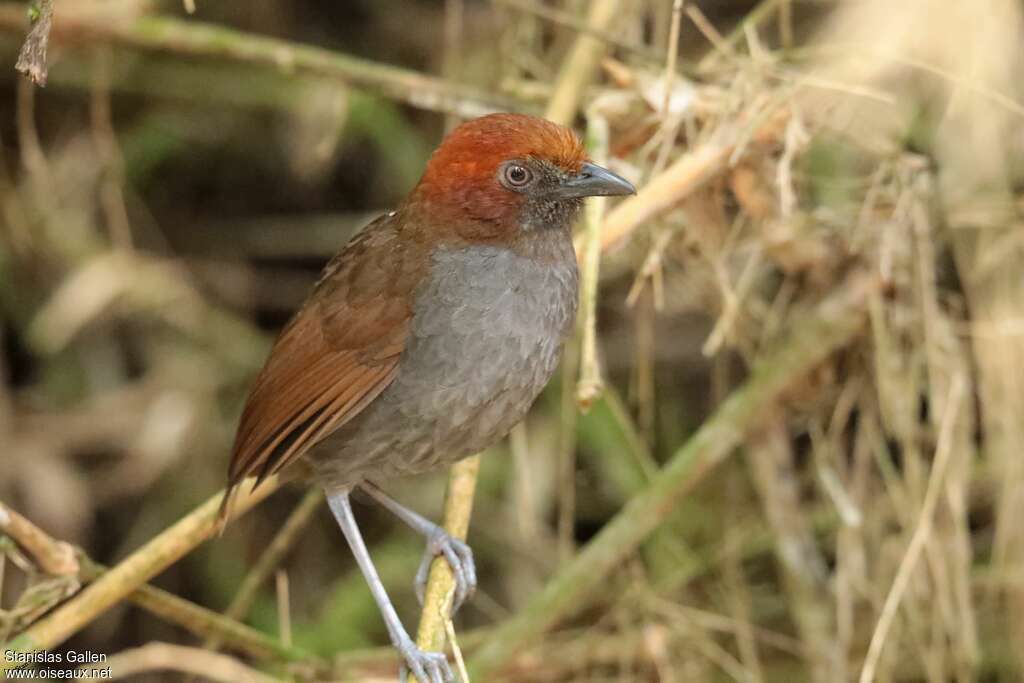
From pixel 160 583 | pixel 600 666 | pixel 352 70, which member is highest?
pixel 352 70

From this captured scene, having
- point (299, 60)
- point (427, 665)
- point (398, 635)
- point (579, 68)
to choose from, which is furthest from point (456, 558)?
point (299, 60)

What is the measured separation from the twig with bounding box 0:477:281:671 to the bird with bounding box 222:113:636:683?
81 mm

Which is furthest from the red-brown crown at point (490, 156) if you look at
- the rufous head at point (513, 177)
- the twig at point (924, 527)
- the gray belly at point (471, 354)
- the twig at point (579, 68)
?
the twig at point (924, 527)

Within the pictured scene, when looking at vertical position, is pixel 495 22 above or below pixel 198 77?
above

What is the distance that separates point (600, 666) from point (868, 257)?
1.42 metres

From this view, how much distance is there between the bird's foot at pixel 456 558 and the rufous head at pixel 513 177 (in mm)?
702

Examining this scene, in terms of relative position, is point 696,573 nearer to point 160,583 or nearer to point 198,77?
point 160,583

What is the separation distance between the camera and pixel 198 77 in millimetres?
4875

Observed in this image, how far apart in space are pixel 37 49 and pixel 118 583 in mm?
1209

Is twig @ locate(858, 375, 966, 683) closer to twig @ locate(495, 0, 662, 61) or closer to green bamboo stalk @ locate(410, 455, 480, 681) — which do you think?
green bamboo stalk @ locate(410, 455, 480, 681)

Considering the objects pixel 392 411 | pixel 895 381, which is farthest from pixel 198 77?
pixel 895 381

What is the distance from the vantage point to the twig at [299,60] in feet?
12.0

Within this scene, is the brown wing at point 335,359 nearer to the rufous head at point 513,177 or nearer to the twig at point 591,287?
the rufous head at point 513,177

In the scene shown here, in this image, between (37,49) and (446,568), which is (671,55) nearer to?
(446,568)
